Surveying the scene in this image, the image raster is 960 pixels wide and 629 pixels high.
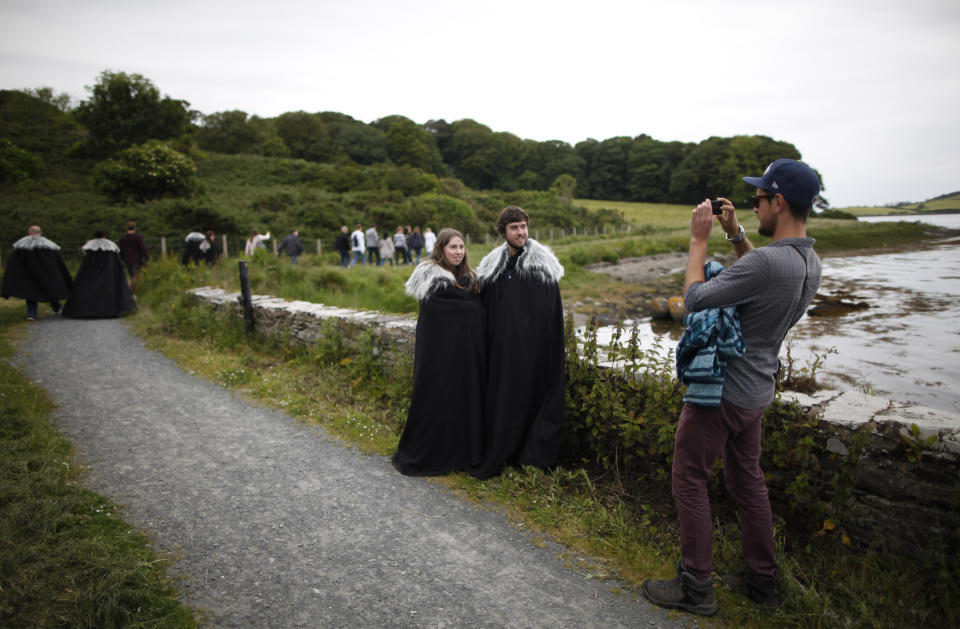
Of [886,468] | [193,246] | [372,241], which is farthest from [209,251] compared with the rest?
[886,468]

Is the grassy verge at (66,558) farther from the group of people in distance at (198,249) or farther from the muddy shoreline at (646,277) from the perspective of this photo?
the group of people in distance at (198,249)

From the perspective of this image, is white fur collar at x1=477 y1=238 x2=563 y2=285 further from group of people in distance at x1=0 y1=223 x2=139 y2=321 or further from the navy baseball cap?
group of people in distance at x1=0 y1=223 x2=139 y2=321

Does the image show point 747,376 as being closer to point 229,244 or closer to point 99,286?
point 99,286

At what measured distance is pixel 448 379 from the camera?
443cm

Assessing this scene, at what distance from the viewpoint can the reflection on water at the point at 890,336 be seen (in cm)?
837

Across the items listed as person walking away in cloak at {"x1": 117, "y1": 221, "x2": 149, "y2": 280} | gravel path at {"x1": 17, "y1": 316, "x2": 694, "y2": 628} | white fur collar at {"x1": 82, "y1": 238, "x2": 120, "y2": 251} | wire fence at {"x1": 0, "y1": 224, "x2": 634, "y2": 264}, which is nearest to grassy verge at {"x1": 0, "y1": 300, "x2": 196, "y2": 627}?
gravel path at {"x1": 17, "y1": 316, "x2": 694, "y2": 628}

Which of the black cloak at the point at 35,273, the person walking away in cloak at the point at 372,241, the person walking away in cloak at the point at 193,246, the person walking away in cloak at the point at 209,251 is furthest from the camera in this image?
the person walking away in cloak at the point at 372,241

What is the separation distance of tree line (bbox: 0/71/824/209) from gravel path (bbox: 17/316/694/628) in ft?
53.5

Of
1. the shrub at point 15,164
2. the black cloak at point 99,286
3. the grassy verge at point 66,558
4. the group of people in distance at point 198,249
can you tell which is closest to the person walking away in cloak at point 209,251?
the group of people in distance at point 198,249

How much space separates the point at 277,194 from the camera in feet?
119

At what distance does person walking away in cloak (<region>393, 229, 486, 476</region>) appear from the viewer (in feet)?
14.5

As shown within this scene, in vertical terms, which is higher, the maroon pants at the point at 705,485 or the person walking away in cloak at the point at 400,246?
the person walking away in cloak at the point at 400,246

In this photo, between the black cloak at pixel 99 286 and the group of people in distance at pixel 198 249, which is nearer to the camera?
the black cloak at pixel 99 286

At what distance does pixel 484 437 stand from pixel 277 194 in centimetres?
3594
